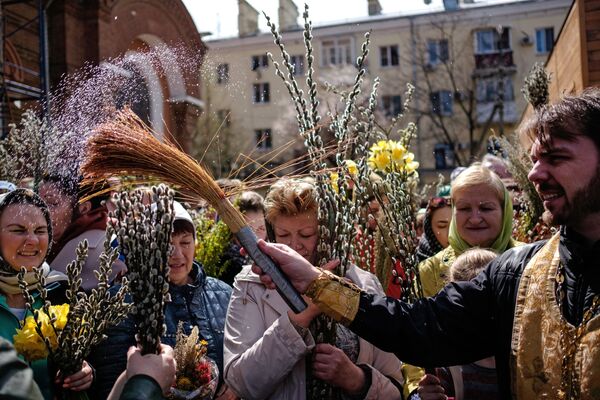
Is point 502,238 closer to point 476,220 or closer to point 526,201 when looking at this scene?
point 476,220

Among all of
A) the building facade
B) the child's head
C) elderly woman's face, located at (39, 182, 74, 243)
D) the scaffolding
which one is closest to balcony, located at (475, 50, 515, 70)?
the building facade

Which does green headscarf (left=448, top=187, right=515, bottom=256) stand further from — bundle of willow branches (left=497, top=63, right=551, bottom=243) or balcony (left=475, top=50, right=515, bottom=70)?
balcony (left=475, top=50, right=515, bottom=70)

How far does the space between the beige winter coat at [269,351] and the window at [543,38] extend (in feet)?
105

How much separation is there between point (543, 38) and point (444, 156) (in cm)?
949

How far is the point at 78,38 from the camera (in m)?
12.1

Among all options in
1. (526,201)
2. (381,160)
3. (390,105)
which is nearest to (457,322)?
(381,160)

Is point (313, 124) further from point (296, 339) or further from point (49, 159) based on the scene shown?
point (49, 159)

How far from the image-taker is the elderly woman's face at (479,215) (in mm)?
3547

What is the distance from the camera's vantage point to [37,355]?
2.31m

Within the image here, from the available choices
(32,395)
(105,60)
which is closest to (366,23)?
(105,60)

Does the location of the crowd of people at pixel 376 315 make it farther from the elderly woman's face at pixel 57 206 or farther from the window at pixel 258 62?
the window at pixel 258 62

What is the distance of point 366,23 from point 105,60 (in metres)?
24.3

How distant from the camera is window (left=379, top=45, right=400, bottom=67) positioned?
32.8 metres

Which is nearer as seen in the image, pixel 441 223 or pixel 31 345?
pixel 31 345
